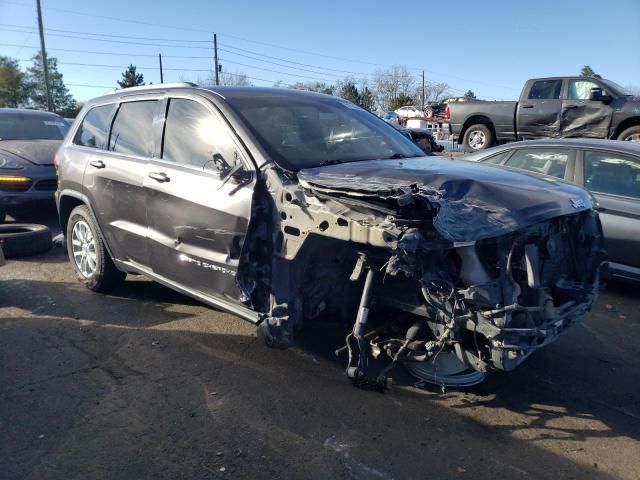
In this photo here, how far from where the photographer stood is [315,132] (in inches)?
159

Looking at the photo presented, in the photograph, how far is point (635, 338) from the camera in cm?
443

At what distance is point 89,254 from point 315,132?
281 cm

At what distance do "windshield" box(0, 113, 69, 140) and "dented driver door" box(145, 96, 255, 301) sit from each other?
20.5 ft

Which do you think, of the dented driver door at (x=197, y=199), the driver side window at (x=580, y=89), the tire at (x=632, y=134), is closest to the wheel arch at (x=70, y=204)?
the dented driver door at (x=197, y=199)

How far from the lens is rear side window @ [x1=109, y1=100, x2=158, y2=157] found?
448 centimetres

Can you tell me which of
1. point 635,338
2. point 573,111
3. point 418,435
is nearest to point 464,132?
point 573,111

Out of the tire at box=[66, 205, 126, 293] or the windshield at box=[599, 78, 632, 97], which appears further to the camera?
the windshield at box=[599, 78, 632, 97]

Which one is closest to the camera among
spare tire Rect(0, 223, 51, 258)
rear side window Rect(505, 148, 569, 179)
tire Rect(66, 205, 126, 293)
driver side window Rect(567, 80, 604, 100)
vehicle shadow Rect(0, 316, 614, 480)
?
vehicle shadow Rect(0, 316, 614, 480)

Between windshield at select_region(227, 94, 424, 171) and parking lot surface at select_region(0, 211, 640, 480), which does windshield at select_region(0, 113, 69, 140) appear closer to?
parking lot surface at select_region(0, 211, 640, 480)

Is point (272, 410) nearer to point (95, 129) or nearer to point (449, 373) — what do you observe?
point (449, 373)

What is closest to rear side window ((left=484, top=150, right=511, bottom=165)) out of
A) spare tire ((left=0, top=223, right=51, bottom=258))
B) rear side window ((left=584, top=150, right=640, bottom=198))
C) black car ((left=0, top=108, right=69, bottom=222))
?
rear side window ((left=584, top=150, right=640, bottom=198))

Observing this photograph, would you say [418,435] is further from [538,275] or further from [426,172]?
[426,172]

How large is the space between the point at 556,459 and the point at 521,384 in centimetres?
84

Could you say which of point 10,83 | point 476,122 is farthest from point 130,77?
point 476,122
